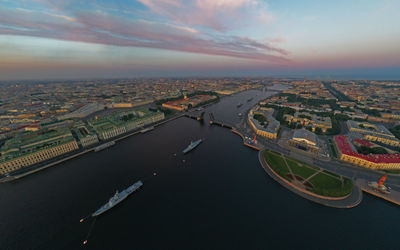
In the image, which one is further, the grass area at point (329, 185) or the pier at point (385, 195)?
the grass area at point (329, 185)

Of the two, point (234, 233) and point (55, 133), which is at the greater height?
point (55, 133)

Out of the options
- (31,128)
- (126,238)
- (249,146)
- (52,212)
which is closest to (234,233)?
(126,238)

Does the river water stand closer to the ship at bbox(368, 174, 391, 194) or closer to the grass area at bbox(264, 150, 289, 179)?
the ship at bbox(368, 174, 391, 194)

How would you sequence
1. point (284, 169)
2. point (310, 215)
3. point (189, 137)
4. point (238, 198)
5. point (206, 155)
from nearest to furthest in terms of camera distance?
point (310, 215) → point (238, 198) → point (284, 169) → point (206, 155) → point (189, 137)

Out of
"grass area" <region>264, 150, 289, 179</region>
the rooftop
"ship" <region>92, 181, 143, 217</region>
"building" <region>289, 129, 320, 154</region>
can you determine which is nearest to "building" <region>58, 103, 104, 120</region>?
"ship" <region>92, 181, 143, 217</region>

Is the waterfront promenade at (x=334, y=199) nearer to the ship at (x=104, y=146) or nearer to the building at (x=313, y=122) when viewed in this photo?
the building at (x=313, y=122)

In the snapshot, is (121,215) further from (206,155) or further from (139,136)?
(139,136)

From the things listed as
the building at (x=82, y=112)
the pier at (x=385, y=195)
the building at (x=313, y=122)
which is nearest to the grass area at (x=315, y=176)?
the pier at (x=385, y=195)

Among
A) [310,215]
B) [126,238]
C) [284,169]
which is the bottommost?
[126,238]
